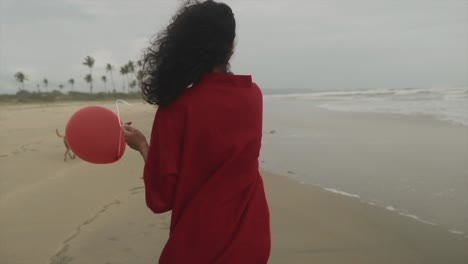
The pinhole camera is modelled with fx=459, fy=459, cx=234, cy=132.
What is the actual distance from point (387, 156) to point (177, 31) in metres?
7.71

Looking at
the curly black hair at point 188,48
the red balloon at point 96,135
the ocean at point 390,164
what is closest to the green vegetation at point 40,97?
the ocean at point 390,164

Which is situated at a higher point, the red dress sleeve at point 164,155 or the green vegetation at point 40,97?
the red dress sleeve at point 164,155

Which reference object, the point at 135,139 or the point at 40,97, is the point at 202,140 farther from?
the point at 40,97

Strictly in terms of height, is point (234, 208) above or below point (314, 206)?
above

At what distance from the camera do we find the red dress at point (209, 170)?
4.87 ft

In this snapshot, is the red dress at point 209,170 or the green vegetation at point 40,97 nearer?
the red dress at point 209,170

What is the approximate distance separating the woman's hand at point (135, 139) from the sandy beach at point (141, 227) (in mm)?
2313

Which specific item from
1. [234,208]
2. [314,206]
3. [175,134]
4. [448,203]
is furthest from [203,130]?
[448,203]

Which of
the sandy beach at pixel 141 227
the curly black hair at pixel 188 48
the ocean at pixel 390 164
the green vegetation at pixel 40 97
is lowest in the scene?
the green vegetation at pixel 40 97

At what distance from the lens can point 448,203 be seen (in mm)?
5531

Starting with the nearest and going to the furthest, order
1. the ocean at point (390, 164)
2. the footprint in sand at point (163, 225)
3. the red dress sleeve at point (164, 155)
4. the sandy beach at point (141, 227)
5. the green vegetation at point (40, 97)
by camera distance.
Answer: the red dress sleeve at point (164, 155)
the sandy beach at point (141, 227)
the footprint in sand at point (163, 225)
the ocean at point (390, 164)
the green vegetation at point (40, 97)

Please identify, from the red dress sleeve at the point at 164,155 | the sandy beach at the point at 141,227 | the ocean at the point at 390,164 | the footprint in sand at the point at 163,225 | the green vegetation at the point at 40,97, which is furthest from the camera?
the green vegetation at the point at 40,97

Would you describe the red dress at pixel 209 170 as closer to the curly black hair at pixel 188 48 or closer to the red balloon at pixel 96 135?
the curly black hair at pixel 188 48

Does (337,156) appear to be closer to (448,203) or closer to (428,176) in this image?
(428,176)
